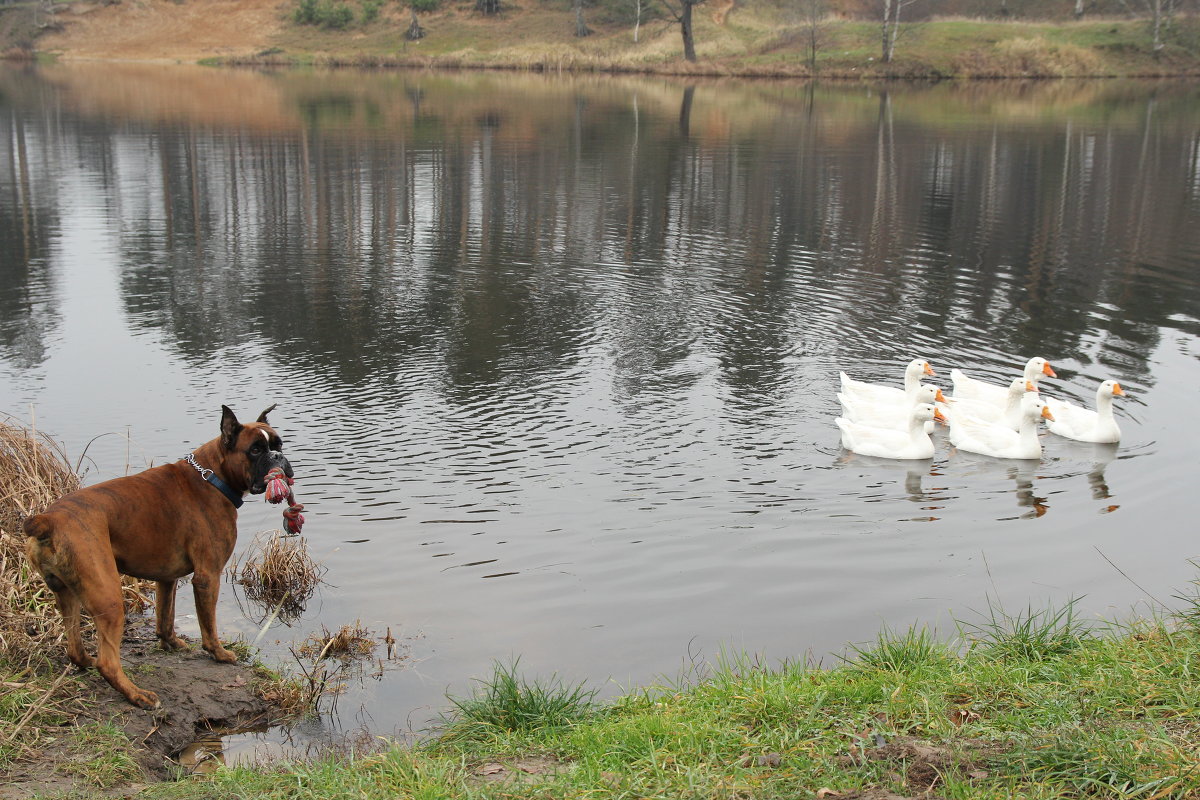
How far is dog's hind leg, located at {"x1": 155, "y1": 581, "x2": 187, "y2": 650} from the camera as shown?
7457mm

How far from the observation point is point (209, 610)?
7.36 m

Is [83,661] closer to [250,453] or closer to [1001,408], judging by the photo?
[250,453]

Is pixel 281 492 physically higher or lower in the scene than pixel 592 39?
lower

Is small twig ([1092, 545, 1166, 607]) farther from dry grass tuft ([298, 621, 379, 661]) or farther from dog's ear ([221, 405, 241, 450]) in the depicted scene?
dog's ear ([221, 405, 241, 450])

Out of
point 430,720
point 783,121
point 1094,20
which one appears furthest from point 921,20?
point 430,720

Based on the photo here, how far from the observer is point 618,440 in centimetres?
1340

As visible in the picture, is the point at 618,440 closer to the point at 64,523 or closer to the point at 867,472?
Result: the point at 867,472

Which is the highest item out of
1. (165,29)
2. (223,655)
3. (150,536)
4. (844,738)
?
(165,29)

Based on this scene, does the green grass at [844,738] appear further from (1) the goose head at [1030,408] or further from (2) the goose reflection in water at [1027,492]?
(1) the goose head at [1030,408]

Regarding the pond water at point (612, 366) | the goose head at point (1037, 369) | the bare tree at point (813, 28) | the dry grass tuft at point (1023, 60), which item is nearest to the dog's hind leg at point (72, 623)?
the pond water at point (612, 366)

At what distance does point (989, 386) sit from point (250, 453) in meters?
10.8

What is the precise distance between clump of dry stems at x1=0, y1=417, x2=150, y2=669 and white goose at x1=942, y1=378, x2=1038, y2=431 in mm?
10074

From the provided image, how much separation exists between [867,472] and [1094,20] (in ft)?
269

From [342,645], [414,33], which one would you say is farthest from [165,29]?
[342,645]
